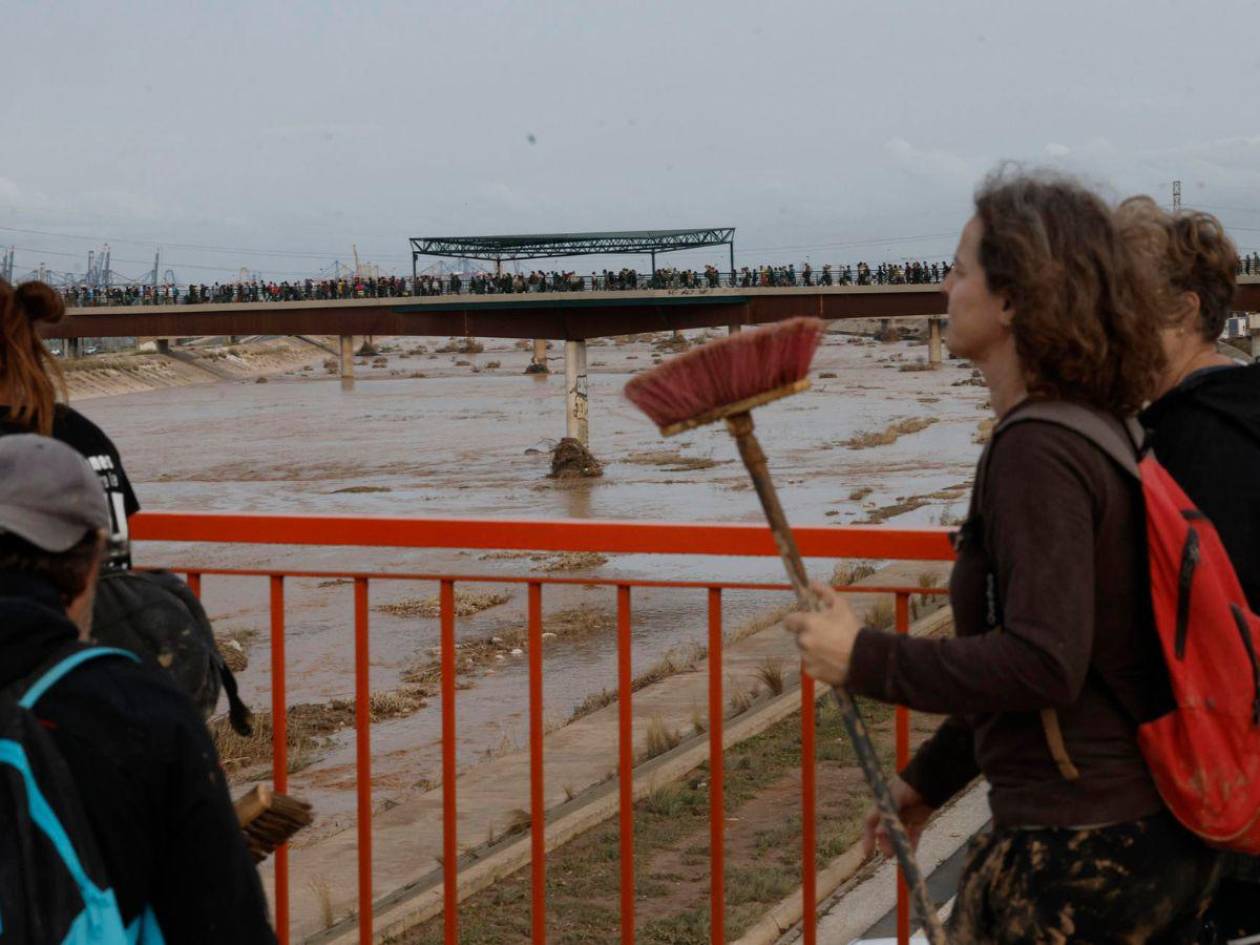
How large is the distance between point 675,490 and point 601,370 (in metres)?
58.6

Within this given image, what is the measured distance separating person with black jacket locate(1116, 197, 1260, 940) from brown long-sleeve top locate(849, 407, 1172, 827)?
0.41m

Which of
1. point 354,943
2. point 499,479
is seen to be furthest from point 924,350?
point 354,943

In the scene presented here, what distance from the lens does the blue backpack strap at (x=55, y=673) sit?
1.83 metres

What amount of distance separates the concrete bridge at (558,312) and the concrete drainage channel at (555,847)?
3566 cm

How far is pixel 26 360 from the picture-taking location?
2959 mm

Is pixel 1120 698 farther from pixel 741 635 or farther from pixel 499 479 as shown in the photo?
pixel 499 479

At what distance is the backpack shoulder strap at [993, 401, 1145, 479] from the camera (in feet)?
7.30

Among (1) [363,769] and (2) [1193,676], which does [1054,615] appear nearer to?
(2) [1193,676]

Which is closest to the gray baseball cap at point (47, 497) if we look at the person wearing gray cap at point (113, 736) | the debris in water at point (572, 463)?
the person wearing gray cap at point (113, 736)

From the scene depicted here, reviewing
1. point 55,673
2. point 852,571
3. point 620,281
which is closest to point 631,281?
point 620,281

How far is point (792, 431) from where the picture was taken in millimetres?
50281

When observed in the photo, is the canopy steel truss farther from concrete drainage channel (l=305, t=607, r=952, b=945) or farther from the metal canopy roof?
concrete drainage channel (l=305, t=607, r=952, b=945)

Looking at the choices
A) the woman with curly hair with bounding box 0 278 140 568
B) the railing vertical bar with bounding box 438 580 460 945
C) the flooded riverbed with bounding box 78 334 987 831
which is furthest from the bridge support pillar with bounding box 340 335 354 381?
the woman with curly hair with bounding box 0 278 140 568

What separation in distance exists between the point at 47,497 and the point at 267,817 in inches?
27.4
